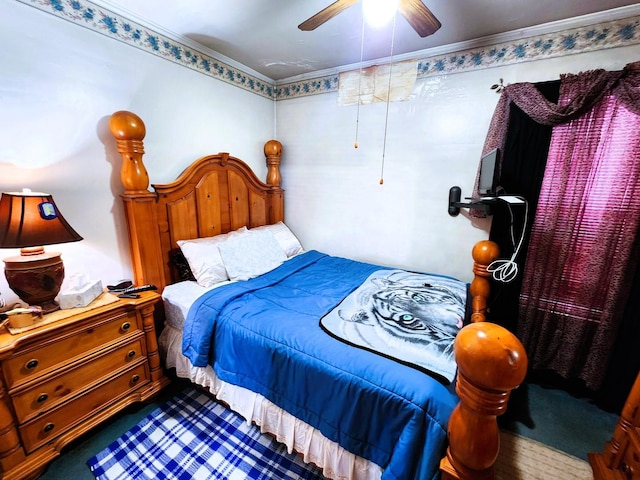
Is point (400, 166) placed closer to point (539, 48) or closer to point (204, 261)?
point (539, 48)

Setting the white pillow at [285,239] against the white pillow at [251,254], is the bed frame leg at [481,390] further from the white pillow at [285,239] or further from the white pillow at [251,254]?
the white pillow at [285,239]

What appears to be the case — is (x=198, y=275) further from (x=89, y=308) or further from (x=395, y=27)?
(x=395, y=27)

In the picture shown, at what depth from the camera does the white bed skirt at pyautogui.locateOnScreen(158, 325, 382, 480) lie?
1113mm

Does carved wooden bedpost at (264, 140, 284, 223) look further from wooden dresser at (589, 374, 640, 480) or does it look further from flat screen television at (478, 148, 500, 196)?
wooden dresser at (589, 374, 640, 480)

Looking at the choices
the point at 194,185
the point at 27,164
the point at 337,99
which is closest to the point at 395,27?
the point at 337,99

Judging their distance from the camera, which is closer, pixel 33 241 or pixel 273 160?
pixel 33 241

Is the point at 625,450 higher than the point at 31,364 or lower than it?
lower

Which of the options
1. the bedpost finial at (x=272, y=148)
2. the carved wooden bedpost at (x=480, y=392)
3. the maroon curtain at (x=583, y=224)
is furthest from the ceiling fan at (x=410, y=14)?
the bedpost finial at (x=272, y=148)

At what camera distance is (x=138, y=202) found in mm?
1722

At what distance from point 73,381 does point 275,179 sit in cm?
217

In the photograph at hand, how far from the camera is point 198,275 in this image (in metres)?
1.90

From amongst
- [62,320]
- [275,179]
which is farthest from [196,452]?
[275,179]

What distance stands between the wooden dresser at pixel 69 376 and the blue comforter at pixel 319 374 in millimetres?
319

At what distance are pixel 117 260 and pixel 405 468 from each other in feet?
6.57
